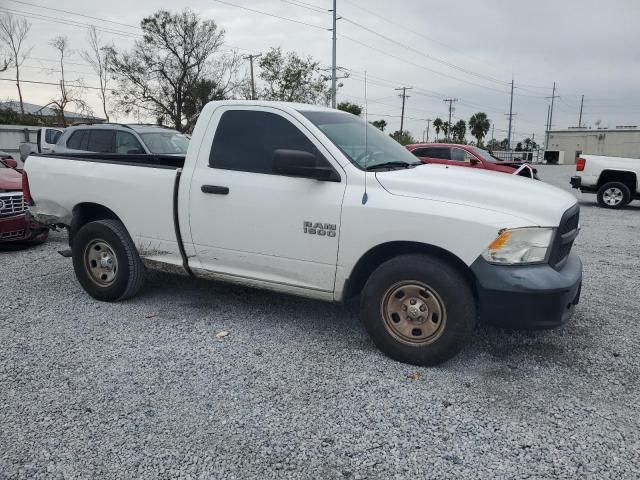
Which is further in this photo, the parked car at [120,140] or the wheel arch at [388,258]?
the parked car at [120,140]

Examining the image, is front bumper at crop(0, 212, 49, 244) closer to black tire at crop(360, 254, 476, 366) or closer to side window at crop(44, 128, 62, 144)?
black tire at crop(360, 254, 476, 366)

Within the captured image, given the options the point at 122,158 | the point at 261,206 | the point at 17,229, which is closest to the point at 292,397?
the point at 261,206

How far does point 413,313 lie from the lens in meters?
3.42

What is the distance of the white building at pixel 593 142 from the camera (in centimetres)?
6291

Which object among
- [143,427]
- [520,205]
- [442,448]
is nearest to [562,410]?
Answer: [442,448]

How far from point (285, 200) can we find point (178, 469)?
198cm

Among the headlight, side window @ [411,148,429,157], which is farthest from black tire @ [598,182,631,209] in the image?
the headlight

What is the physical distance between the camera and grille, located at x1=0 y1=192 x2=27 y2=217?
6.78 metres

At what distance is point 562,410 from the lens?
2.98 m

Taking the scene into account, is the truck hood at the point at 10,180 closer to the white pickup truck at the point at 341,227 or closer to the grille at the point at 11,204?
the grille at the point at 11,204

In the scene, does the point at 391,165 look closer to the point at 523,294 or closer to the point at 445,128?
the point at 523,294

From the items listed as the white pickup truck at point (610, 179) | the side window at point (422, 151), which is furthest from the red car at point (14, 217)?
the white pickup truck at point (610, 179)

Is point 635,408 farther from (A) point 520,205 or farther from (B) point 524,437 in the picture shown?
(A) point 520,205

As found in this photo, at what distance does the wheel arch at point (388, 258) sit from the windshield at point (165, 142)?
721 centimetres
